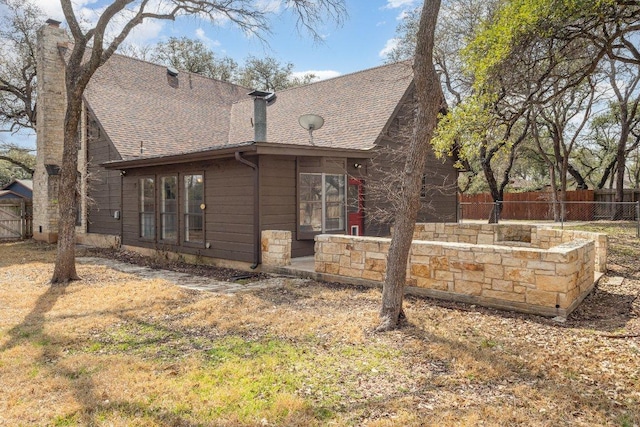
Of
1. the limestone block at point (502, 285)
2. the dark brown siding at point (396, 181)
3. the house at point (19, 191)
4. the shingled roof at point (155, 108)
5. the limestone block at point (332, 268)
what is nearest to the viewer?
the limestone block at point (502, 285)

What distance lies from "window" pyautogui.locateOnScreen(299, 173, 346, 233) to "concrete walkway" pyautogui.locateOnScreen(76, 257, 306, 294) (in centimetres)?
194

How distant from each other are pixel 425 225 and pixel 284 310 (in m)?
5.92

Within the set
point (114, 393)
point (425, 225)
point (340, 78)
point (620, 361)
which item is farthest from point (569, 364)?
point (340, 78)

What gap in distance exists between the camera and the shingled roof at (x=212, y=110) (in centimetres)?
1245

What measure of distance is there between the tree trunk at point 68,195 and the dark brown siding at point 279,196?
3471 mm

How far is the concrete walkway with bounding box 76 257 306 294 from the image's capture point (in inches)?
285

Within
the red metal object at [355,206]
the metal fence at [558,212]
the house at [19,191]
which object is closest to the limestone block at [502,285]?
the red metal object at [355,206]

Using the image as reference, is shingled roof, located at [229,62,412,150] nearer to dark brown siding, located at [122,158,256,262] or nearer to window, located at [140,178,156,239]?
dark brown siding, located at [122,158,256,262]

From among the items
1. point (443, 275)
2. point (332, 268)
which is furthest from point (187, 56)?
point (443, 275)

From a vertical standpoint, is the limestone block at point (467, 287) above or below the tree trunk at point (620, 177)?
below

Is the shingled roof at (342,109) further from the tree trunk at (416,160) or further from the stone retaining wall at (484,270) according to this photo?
the tree trunk at (416,160)

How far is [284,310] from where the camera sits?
5.65 m

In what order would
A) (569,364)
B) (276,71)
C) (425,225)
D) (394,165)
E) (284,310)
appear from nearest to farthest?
(569,364)
(284,310)
(425,225)
(394,165)
(276,71)

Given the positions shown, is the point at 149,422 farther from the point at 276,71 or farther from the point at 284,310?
the point at 276,71
